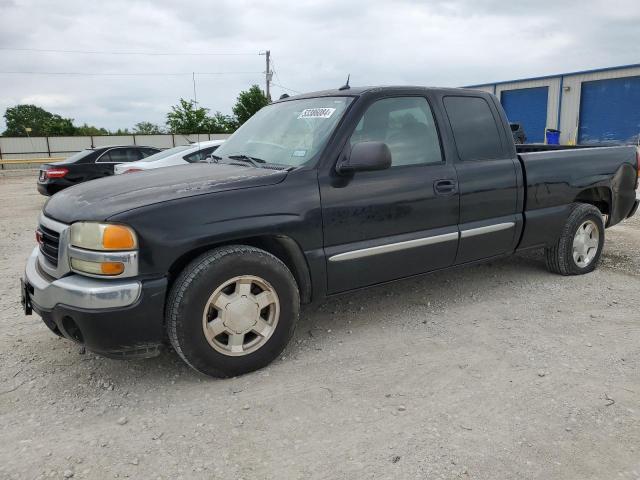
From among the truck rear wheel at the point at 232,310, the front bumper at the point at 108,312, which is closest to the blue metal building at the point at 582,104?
the truck rear wheel at the point at 232,310

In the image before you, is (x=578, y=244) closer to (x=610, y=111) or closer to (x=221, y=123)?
(x=610, y=111)

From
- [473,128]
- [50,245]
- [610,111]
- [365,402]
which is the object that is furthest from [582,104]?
[50,245]

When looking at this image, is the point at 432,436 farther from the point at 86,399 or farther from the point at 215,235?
the point at 86,399

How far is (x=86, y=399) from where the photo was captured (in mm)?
2902

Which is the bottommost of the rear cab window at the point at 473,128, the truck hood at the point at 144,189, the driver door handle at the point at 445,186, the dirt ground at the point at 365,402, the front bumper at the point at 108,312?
the dirt ground at the point at 365,402

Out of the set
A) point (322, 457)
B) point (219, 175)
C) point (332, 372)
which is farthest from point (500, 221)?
point (322, 457)

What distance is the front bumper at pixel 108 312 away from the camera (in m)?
2.66

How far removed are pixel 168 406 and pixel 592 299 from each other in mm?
3580

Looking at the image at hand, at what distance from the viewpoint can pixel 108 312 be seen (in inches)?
105

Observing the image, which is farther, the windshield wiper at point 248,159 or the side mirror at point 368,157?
the windshield wiper at point 248,159

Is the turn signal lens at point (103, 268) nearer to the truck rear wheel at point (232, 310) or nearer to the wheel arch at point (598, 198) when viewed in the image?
the truck rear wheel at point (232, 310)

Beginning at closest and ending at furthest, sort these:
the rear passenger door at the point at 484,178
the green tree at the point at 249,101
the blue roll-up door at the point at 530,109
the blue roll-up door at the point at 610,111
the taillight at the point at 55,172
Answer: the rear passenger door at the point at 484,178
the taillight at the point at 55,172
the blue roll-up door at the point at 610,111
the blue roll-up door at the point at 530,109
the green tree at the point at 249,101

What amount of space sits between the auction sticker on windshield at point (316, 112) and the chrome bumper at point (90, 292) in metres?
1.77

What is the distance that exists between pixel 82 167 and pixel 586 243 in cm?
1061
